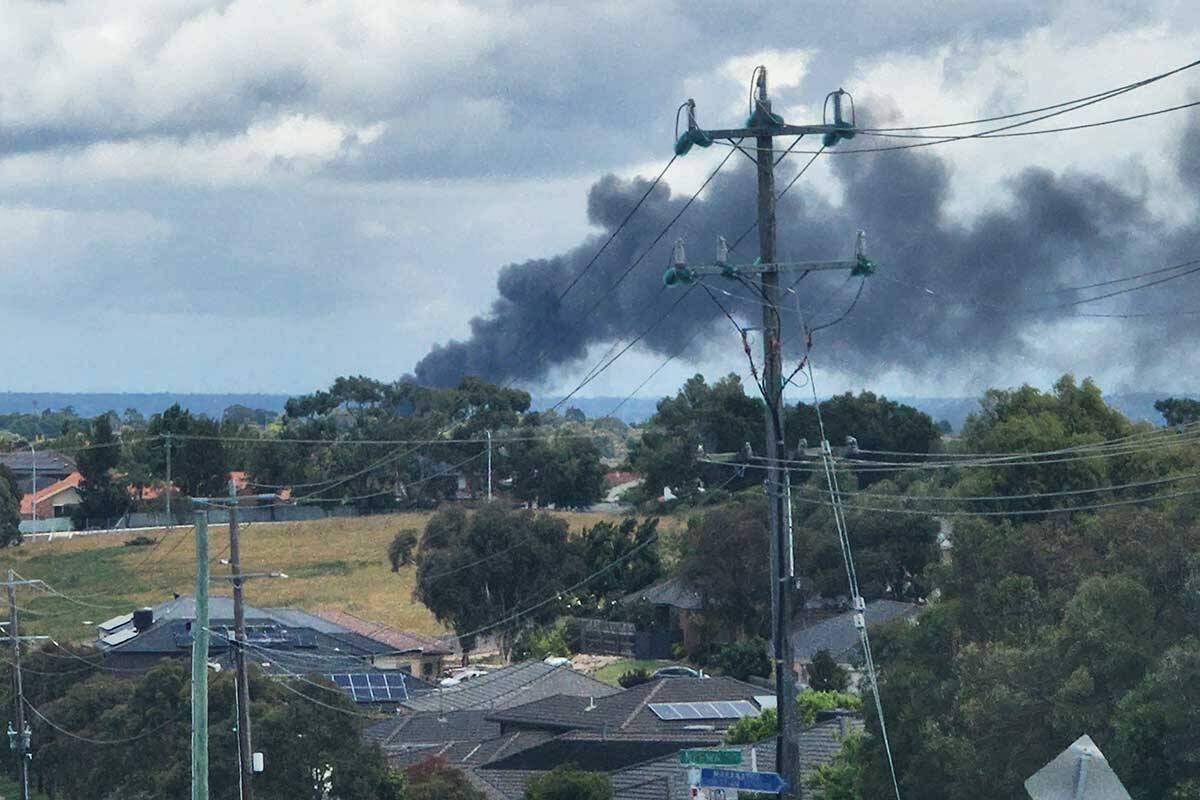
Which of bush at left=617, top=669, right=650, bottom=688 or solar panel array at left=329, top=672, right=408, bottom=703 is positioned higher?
solar panel array at left=329, top=672, right=408, bottom=703

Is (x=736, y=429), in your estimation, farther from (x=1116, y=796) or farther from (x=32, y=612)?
(x=1116, y=796)

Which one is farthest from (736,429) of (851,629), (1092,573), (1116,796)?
(1116,796)

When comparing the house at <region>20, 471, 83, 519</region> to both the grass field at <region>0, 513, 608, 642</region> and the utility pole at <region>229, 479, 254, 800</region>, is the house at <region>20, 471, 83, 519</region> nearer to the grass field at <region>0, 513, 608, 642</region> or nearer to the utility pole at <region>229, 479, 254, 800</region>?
the grass field at <region>0, 513, 608, 642</region>

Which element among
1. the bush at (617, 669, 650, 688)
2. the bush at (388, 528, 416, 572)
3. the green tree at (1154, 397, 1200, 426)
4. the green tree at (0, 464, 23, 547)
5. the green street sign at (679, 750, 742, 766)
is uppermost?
the green tree at (1154, 397, 1200, 426)

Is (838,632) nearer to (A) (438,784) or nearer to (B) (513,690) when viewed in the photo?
(B) (513,690)

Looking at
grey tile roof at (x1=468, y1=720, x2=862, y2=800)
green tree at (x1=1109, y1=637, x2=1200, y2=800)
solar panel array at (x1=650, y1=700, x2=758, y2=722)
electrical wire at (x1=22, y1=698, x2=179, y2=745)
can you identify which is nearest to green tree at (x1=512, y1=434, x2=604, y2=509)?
electrical wire at (x1=22, y1=698, x2=179, y2=745)

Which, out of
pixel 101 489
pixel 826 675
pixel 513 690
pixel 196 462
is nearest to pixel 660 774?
pixel 826 675
